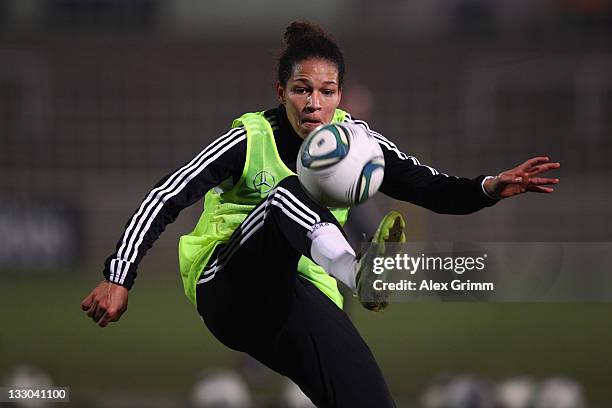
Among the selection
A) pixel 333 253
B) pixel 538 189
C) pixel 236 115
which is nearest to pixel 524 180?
pixel 538 189

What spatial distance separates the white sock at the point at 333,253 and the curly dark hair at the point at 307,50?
0.79 metres

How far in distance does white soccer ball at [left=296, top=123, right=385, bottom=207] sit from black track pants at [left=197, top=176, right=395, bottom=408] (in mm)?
198

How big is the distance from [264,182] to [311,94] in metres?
0.35

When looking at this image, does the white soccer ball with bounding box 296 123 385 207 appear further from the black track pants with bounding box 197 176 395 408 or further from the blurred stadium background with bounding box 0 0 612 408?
the blurred stadium background with bounding box 0 0 612 408

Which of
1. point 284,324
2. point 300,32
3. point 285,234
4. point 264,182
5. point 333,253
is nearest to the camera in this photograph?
point 333,253

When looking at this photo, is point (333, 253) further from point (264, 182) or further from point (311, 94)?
point (311, 94)

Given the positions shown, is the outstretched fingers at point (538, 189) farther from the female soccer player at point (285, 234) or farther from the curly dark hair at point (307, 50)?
the curly dark hair at point (307, 50)

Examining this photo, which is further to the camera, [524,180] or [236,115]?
[236,115]

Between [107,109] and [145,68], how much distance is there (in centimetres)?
109

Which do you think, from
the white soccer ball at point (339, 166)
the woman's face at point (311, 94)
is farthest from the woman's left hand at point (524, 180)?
the woman's face at point (311, 94)

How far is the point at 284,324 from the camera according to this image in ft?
12.2

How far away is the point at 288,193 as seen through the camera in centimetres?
348

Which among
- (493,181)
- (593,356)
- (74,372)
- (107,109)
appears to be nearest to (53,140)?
(107,109)

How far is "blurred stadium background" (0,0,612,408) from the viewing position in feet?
32.1
